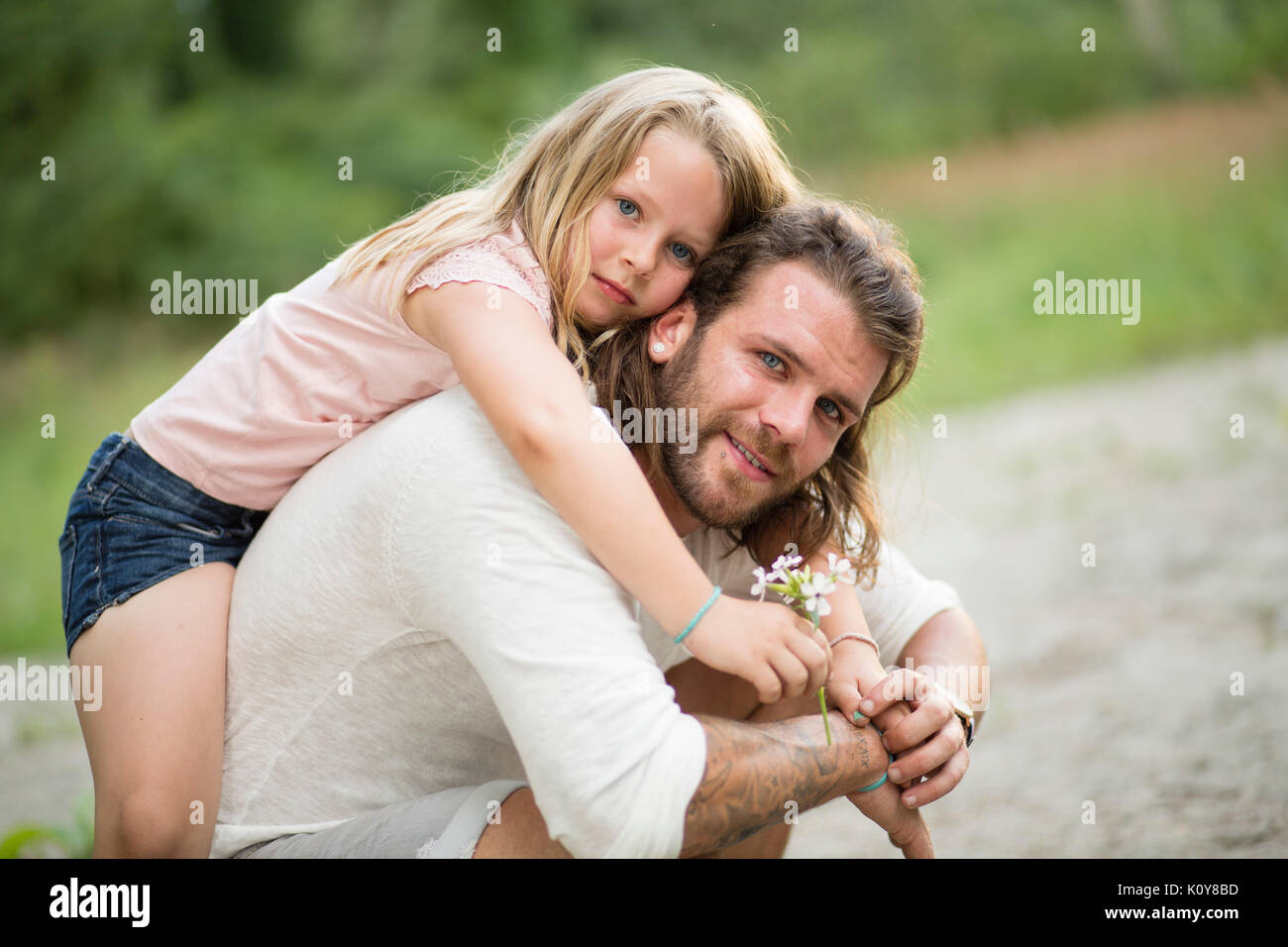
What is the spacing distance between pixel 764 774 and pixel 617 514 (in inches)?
19.6

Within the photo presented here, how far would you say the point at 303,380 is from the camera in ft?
7.75

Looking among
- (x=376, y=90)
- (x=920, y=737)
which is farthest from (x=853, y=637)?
(x=376, y=90)

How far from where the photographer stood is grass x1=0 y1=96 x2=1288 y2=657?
28.9 feet

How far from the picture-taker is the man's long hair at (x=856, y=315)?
7.82 feet

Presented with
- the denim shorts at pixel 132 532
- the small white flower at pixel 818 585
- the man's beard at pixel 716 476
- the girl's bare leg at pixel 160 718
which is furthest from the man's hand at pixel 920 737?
the denim shorts at pixel 132 532

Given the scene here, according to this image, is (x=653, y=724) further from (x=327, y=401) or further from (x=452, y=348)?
(x=327, y=401)

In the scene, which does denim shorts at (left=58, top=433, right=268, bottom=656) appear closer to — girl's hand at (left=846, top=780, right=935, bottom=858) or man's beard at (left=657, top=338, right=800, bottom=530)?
man's beard at (left=657, top=338, right=800, bottom=530)

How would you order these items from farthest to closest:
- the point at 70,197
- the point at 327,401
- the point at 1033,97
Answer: the point at 1033,97
the point at 70,197
the point at 327,401

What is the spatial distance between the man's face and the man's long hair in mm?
40

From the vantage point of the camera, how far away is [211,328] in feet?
39.1

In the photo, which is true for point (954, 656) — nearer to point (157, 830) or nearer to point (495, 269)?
point (495, 269)

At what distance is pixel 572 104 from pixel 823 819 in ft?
8.89
